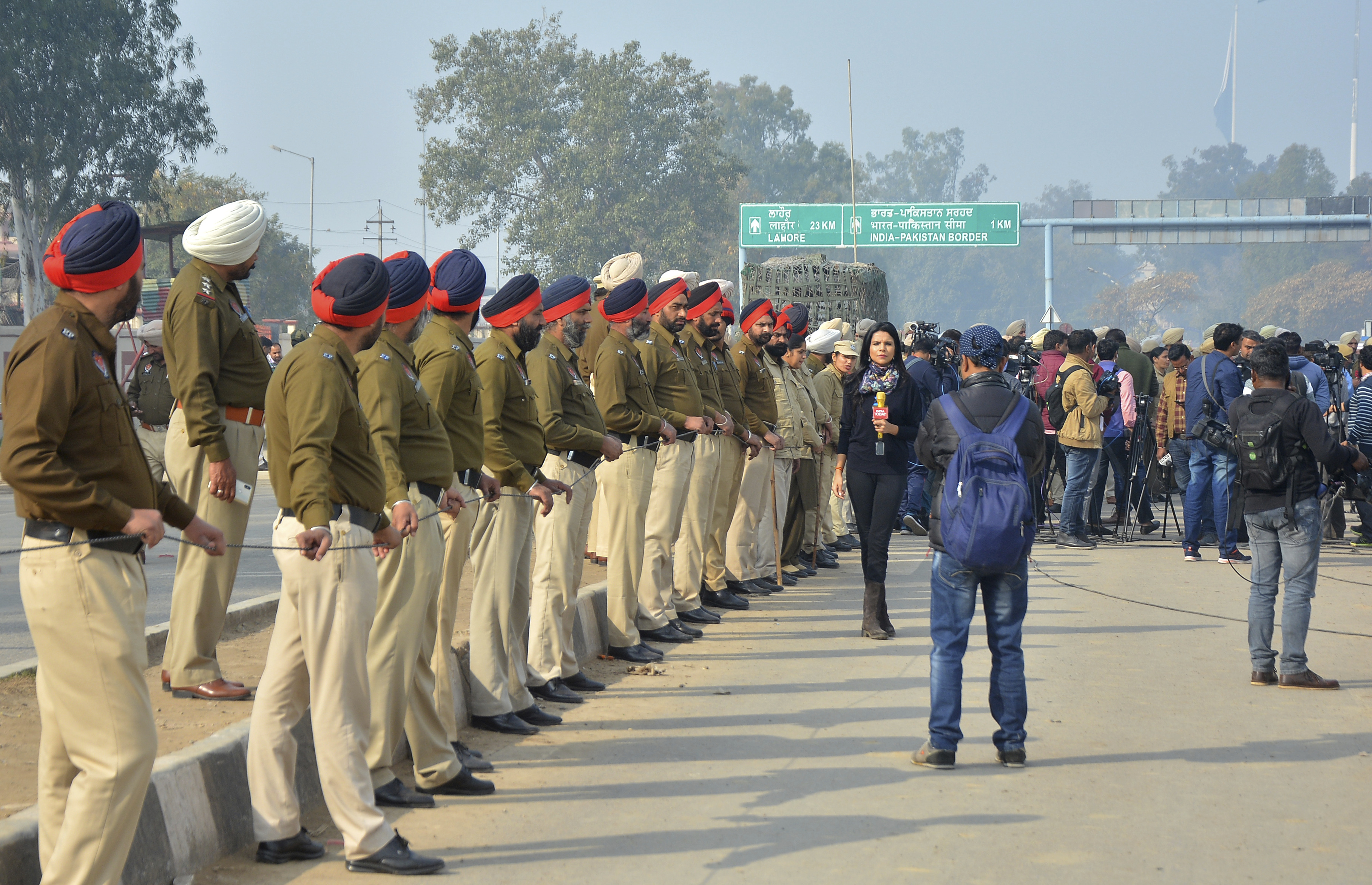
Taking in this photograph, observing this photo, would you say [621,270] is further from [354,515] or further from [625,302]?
[354,515]

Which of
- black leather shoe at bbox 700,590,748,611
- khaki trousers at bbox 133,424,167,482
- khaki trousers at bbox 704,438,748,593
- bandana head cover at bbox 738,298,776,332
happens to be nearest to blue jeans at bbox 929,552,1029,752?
khaki trousers at bbox 704,438,748,593

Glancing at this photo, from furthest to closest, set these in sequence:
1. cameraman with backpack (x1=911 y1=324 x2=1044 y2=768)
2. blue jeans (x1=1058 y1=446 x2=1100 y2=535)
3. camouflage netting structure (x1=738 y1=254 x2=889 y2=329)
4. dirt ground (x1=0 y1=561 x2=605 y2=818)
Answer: camouflage netting structure (x1=738 y1=254 x2=889 y2=329)
blue jeans (x1=1058 y1=446 x2=1100 y2=535)
cameraman with backpack (x1=911 y1=324 x2=1044 y2=768)
dirt ground (x1=0 y1=561 x2=605 y2=818)

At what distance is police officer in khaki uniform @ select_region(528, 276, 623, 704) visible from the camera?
7543mm

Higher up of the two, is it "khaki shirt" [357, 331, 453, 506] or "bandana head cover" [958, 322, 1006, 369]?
"bandana head cover" [958, 322, 1006, 369]

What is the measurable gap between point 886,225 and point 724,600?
45.8 metres

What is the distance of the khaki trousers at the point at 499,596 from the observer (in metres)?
6.64

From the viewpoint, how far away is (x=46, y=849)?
157 inches

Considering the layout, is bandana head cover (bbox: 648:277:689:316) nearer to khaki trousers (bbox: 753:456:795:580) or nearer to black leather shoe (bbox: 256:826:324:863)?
khaki trousers (bbox: 753:456:795:580)

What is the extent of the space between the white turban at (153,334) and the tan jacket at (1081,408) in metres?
8.75

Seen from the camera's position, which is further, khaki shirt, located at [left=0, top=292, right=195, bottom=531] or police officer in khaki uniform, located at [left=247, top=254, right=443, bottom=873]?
police officer in khaki uniform, located at [left=247, top=254, right=443, bottom=873]

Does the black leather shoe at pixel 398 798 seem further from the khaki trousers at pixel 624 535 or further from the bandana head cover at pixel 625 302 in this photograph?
the bandana head cover at pixel 625 302

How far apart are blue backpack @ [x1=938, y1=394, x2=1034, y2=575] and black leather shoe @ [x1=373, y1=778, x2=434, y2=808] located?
2.54m

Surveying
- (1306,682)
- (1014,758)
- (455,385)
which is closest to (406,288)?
(455,385)

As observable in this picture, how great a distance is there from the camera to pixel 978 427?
6336mm
